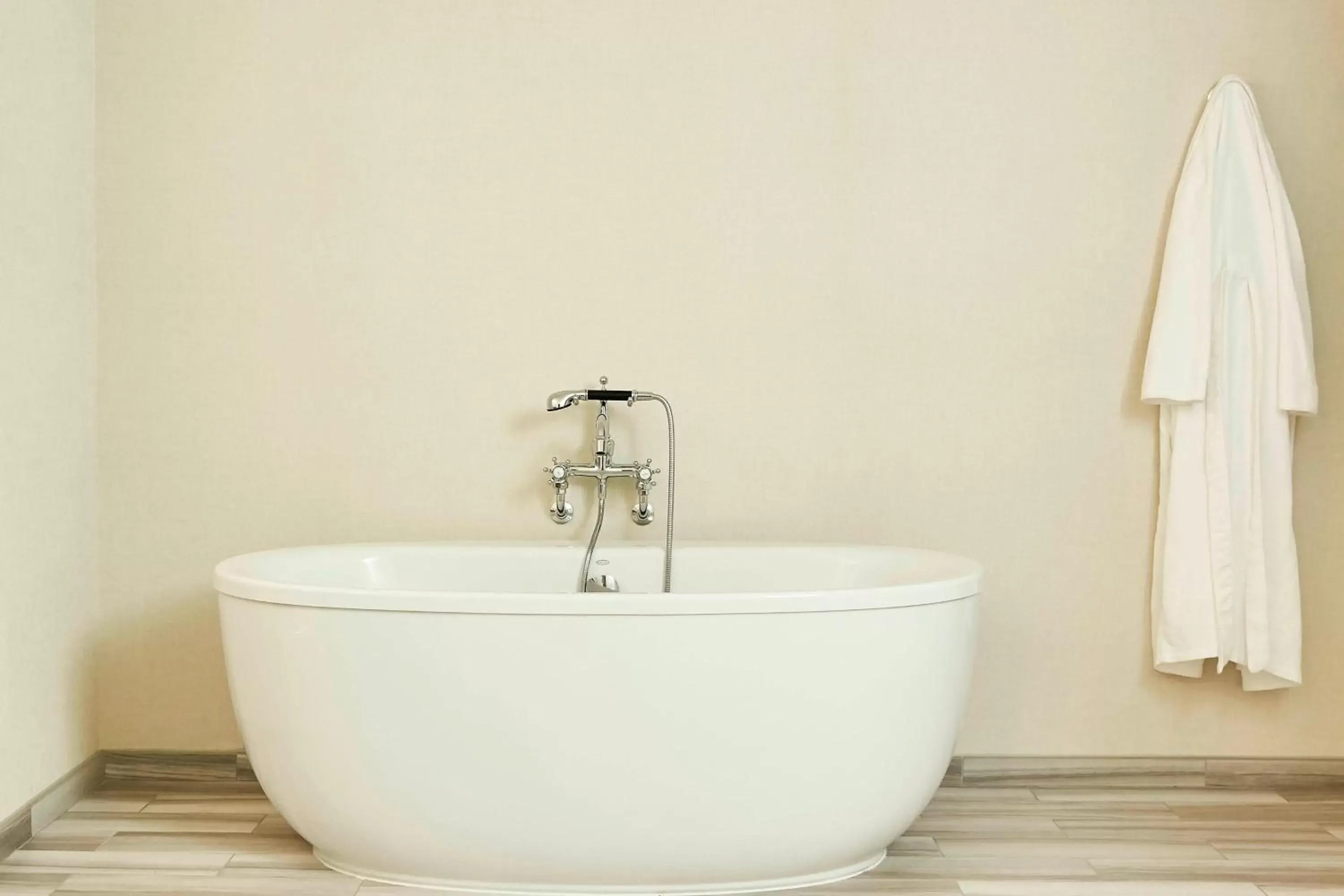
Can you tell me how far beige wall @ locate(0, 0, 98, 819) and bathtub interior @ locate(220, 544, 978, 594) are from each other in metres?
0.63

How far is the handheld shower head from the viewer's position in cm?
266

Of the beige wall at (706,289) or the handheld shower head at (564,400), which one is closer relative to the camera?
the handheld shower head at (564,400)

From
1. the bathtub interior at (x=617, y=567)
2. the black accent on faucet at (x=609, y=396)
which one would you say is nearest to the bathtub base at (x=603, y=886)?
the bathtub interior at (x=617, y=567)

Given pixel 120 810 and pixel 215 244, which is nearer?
pixel 120 810

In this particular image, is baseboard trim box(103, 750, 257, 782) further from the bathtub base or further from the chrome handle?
the chrome handle

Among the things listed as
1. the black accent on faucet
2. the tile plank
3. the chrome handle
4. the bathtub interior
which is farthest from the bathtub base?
the black accent on faucet

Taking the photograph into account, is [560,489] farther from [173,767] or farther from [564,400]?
[173,767]

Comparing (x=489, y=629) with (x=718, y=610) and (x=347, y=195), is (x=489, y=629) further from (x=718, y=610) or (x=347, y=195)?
(x=347, y=195)

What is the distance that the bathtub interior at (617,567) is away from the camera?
263 cm

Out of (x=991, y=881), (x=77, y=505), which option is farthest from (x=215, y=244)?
(x=991, y=881)

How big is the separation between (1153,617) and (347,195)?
2193mm

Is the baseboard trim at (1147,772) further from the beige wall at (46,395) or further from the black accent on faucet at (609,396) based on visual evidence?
the beige wall at (46,395)

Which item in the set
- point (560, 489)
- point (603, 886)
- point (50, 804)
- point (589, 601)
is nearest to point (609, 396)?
point (560, 489)

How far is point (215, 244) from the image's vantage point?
9.32 ft
